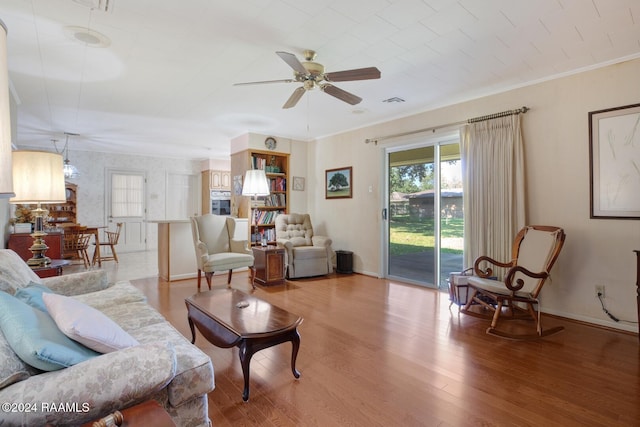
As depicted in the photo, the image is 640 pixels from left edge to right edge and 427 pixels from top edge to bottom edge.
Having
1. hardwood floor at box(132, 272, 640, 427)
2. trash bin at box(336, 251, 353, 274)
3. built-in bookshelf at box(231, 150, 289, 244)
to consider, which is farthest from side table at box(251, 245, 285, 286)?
hardwood floor at box(132, 272, 640, 427)

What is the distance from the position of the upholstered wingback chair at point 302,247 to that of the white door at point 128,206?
4776 millimetres

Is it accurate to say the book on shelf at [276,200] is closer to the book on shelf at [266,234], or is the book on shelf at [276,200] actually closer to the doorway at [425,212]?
the book on shelf at [266,234]

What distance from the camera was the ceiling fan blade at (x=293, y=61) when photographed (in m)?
2.30

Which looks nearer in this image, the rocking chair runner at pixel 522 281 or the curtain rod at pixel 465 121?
the rocking chair runner at pixel 522 281

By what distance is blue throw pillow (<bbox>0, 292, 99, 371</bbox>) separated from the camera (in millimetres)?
1031

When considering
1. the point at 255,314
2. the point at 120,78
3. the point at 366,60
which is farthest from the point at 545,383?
the point at 120,78

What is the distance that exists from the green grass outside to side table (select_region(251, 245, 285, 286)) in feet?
5.98

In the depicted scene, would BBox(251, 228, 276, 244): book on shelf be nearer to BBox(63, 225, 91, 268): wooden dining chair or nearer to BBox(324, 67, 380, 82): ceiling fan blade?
BBox(63, 225, 91, 268): wooden dining chair

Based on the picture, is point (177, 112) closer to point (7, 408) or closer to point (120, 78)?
point (120, 78)

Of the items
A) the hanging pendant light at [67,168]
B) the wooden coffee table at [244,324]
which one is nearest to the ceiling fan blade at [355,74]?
the wooden coffee table at [244,324]

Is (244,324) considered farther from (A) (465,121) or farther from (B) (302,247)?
(A) (465,121)

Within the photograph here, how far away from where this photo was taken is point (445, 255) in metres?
4.46

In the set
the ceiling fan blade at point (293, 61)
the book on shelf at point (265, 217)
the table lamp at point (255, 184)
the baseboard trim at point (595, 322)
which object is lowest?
the baseboard trim at point (595, 322)

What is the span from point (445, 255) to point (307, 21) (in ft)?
11.4
